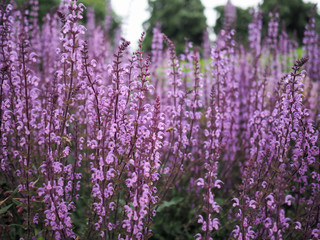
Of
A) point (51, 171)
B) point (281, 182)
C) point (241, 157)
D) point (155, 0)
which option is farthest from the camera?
point (155, 0)

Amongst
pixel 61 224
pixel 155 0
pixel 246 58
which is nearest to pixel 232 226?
pixel 61 224

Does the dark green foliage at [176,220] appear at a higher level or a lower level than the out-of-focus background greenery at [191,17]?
lower

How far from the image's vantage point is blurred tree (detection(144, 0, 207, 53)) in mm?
29531

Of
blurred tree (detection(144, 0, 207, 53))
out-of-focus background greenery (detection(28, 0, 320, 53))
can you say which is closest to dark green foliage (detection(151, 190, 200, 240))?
out-of-focus background greenery (detection(28, 0, 320, 53))

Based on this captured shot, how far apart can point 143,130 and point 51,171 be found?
0.97m

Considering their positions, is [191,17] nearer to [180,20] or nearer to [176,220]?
[180,20]

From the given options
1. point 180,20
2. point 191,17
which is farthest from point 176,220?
point 191,17

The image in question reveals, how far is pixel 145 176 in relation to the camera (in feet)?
8.80

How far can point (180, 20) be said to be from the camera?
29.5 metres

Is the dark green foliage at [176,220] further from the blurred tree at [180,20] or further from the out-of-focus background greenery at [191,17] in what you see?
the blurred tree at [180,20]

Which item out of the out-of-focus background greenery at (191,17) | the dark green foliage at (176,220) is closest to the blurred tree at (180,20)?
the out-of-focus background greenery at (191,17)

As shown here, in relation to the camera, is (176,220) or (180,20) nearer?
(176,220)

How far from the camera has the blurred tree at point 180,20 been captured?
29.5m

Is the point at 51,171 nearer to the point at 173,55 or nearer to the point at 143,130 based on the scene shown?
the point at 143,130
